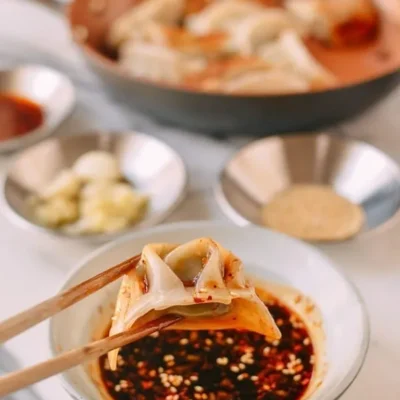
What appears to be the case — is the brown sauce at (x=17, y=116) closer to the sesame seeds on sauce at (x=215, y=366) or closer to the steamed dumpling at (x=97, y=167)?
the steamed dumpling at (x=97, y=167)

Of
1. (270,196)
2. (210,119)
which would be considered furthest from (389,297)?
(210,119)

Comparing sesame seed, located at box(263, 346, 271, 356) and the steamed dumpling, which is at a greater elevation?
sesame seed, located at box(263, 346, 271, 356)

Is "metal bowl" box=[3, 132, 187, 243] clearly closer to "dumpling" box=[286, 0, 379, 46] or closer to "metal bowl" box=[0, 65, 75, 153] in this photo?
"metal bowl" box=[0, 65, 75, 153]

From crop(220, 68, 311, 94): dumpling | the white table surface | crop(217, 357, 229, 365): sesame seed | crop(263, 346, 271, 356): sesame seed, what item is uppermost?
crop(220, 68, 311, 94): dumpling

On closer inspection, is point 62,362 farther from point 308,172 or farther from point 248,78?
point 248,78

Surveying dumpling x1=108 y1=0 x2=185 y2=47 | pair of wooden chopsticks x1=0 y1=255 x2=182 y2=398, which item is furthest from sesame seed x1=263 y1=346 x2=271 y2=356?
dumpling x1=108 y1=0 x2=185 y2=47

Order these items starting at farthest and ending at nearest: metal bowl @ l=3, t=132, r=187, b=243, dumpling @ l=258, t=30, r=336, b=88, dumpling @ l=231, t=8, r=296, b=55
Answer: dumpling @ l=231, t=8, r=296, b=55 → dumpling @ l=258, t=30, r=336, b=88 → metal bowl @ l=3, t=132, r=187, b=243
